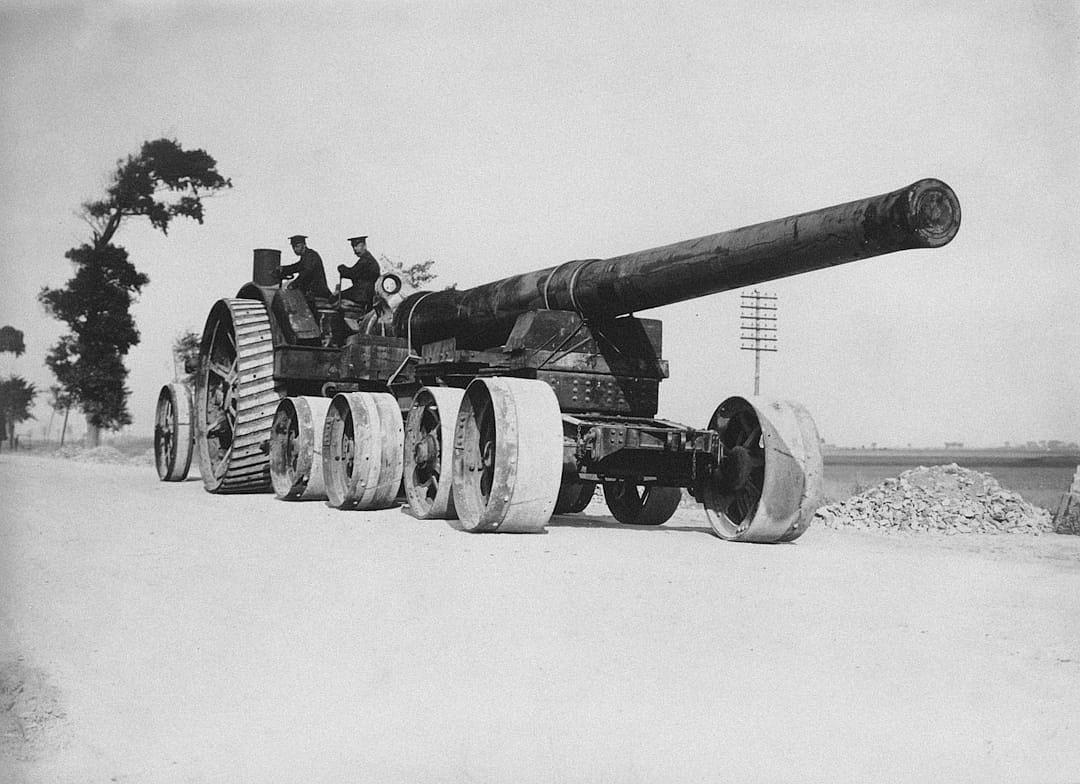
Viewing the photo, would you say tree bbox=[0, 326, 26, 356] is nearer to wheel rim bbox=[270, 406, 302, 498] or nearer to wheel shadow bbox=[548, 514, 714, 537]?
wheel rim bbox=[270, 406, 302, 498]

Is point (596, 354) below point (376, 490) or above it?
above

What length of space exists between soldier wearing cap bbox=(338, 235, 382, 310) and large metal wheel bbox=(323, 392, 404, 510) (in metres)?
2.80

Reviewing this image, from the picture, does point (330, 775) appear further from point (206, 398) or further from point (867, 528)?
point (206, 398)

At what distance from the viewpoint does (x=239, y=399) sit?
13562mm

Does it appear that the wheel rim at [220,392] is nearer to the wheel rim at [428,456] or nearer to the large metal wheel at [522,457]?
the wheel rim at [428,456]

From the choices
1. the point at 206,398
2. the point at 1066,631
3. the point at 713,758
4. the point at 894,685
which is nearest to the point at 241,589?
the point at 713,758

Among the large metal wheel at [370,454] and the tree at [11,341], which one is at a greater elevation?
the tree at [11,341]

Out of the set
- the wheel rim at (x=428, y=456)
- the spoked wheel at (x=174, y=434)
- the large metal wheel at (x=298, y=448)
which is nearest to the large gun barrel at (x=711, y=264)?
the wheel rim at (x=428, y=456)

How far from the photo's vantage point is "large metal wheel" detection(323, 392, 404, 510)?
10.9 m

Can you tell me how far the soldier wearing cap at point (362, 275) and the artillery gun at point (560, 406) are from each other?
2.19ft

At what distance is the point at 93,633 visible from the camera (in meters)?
5.66

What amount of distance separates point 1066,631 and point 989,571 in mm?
1554

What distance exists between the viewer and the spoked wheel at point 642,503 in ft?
35.3

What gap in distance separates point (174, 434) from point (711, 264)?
970 cm
